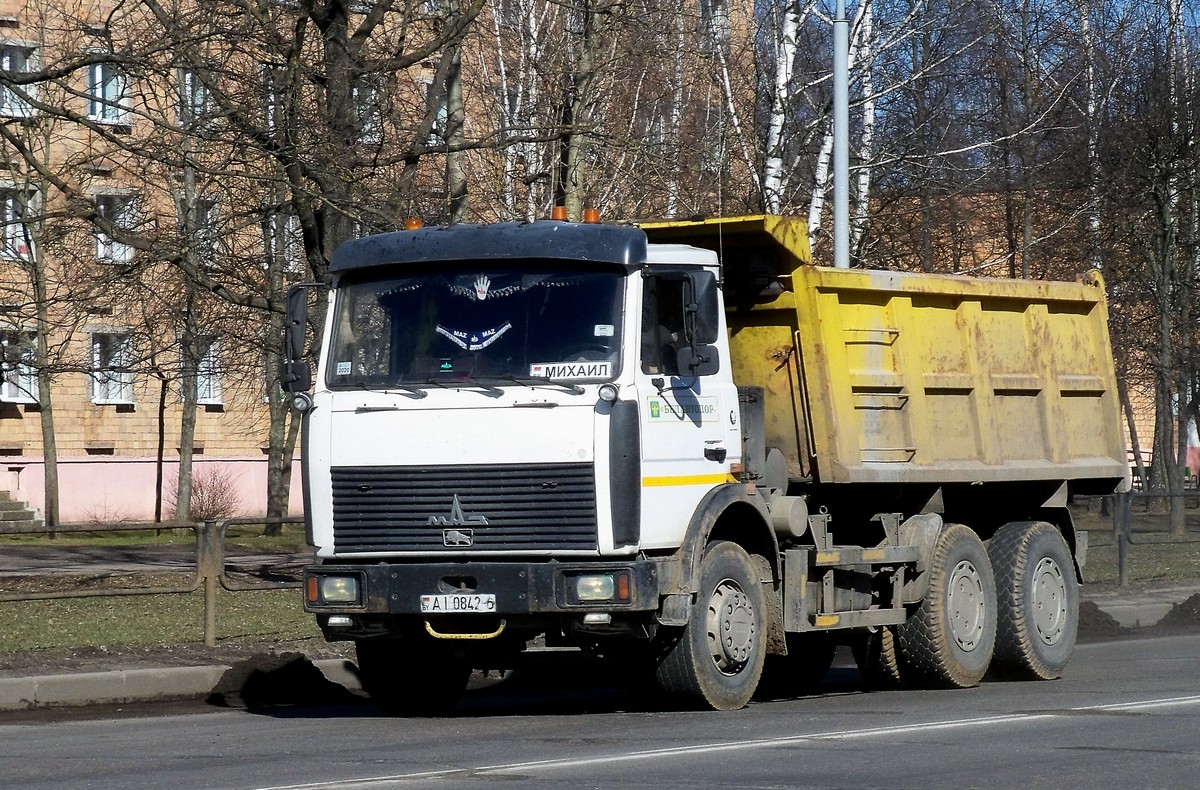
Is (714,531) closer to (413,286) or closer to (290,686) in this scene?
(413,286)

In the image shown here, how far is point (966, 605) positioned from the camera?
1299cm

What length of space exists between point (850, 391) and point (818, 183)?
11.6m

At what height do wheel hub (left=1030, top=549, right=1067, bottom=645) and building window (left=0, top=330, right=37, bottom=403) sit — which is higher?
building window (left=0, top=330, right=37, bottom=403)

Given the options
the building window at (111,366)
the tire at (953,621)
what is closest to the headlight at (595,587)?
the tire at (953,621)

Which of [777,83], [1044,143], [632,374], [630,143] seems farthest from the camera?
[1044,143]

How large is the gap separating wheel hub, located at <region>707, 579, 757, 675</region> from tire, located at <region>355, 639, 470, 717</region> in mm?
1683

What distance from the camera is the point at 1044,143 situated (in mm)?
33031

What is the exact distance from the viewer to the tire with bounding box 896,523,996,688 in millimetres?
12562

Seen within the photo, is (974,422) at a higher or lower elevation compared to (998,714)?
higher

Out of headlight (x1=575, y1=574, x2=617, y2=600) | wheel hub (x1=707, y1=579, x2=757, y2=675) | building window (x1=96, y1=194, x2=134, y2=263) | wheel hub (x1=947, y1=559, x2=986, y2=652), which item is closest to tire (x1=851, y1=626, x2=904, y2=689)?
wheel hub (x1=947, y1=559, x2=986, y2=652)

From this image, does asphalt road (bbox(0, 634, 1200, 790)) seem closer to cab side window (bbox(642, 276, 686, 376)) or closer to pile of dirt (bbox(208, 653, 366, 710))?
pile of dirt (bbox(208, 653, 366, 710))

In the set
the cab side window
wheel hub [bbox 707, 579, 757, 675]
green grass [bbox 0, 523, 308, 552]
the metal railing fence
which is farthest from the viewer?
the metal railing fence

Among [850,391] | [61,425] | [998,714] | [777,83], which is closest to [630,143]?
[777,83]

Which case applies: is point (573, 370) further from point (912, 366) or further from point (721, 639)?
point (912, 366)
